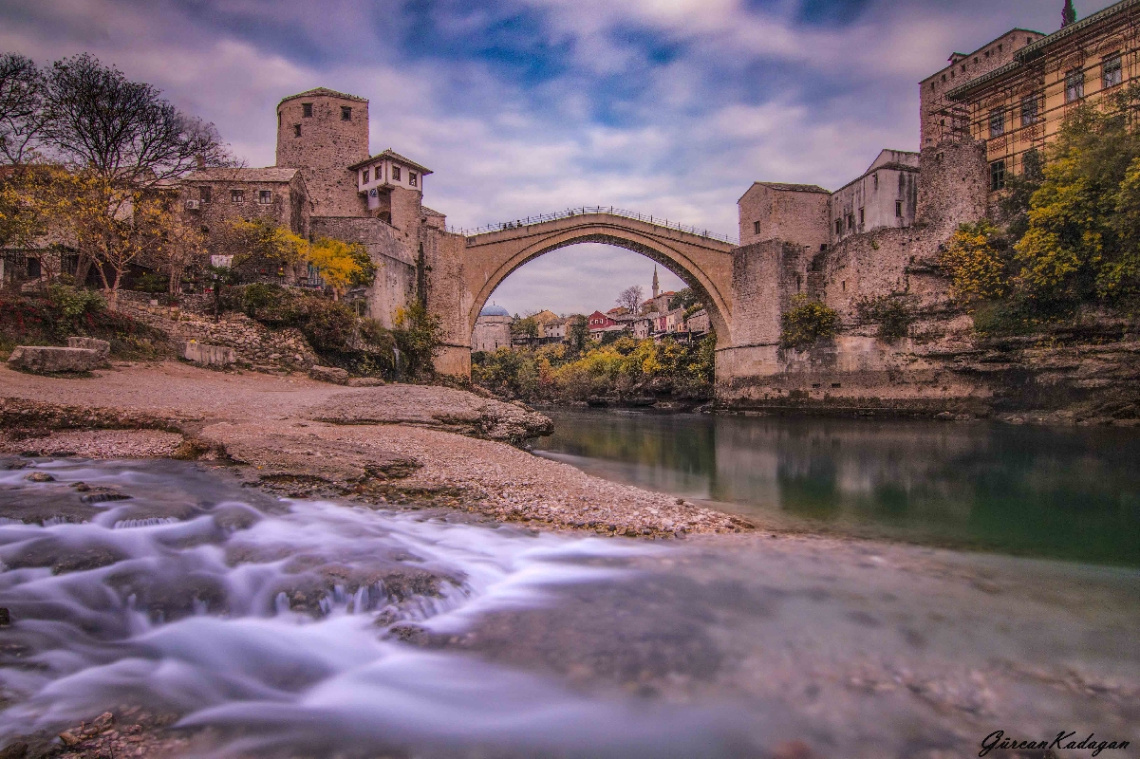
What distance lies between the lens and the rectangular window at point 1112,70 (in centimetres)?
1888

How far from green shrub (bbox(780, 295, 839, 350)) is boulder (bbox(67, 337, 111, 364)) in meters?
24.7

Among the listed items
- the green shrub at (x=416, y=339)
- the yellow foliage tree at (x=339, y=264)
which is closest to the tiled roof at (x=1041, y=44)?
the green shrub at (x=416, y=339)

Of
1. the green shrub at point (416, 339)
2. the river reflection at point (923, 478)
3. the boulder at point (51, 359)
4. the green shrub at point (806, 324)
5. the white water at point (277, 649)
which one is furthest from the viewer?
the green shrub at point (806, 324)

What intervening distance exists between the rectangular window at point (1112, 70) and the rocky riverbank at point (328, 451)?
24494 millimetres

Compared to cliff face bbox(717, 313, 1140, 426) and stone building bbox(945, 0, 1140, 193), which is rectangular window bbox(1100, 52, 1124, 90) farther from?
cliff face bbox(717, 313, 1140, 426)

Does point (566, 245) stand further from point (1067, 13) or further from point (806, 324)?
point (1067, 13)

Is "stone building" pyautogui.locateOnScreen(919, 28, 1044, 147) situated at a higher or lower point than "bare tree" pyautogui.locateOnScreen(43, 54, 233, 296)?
higher

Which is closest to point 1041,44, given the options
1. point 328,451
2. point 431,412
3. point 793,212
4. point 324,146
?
point 793,212

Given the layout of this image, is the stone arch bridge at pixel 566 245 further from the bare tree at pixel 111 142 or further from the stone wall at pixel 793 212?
the bare tree at pixel 111 142

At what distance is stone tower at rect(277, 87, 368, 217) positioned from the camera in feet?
86.9

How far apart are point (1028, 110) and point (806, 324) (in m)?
11.7

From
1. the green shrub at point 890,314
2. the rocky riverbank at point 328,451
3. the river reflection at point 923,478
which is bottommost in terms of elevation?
the river reflection at point 923,478

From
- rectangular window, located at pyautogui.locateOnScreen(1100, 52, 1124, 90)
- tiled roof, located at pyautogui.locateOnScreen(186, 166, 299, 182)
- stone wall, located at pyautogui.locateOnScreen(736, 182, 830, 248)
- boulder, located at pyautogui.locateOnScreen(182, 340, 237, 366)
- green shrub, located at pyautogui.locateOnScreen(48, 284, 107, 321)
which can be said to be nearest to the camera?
green shrub, located at pyautogui.locateOnScreen(48, 284, 107, 321)

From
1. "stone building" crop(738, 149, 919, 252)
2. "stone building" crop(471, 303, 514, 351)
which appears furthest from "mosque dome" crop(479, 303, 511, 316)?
"stone building" crop(738, 149, 919, 252)
